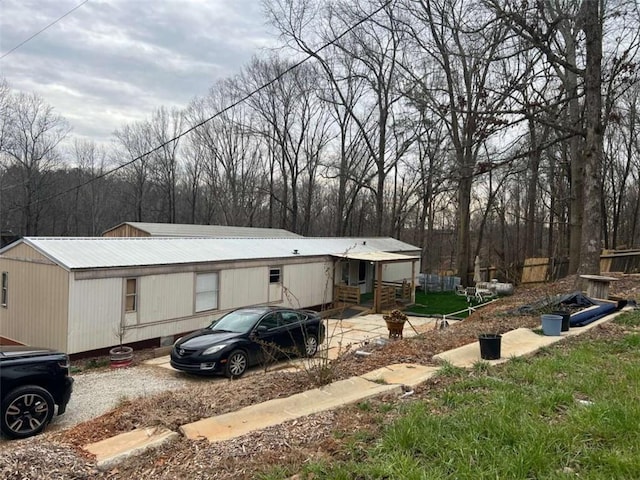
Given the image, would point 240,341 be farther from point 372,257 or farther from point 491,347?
point 372,257

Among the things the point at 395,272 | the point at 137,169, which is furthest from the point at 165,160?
the point at 395,272

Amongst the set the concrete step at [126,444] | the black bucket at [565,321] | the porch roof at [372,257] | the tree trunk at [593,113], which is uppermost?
the tree trunk at [593,113]

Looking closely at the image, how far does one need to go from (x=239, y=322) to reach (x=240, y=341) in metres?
0.81

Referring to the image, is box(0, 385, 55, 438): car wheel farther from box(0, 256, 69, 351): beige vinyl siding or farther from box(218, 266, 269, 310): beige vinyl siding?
box(218, 266, 269, 310): beige vinyl siding

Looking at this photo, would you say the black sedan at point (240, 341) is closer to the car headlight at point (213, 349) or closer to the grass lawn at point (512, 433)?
the car headlight at point (213, 349)

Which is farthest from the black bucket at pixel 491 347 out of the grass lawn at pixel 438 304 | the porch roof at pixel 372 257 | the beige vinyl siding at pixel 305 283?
the porch roof at pixel 372 257

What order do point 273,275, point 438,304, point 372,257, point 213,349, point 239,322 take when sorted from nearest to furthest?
1. point 213,349
2. point 239,322
3. point 273,275
4. point 372,257
5. point 438,304

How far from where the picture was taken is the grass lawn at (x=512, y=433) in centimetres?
269

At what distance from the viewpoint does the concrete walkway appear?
3.35m

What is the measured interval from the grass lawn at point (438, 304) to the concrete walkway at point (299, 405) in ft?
38.3

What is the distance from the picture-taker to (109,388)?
8.79m

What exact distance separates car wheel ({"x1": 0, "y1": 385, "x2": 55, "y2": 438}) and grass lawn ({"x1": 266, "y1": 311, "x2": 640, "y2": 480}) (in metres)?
4.97

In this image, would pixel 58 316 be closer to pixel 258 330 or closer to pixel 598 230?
pixel 258 330

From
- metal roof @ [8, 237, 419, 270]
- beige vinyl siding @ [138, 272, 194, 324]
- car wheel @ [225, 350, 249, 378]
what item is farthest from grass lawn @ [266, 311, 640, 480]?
beige vinyl siding @ [138, 272, 194, 324]
